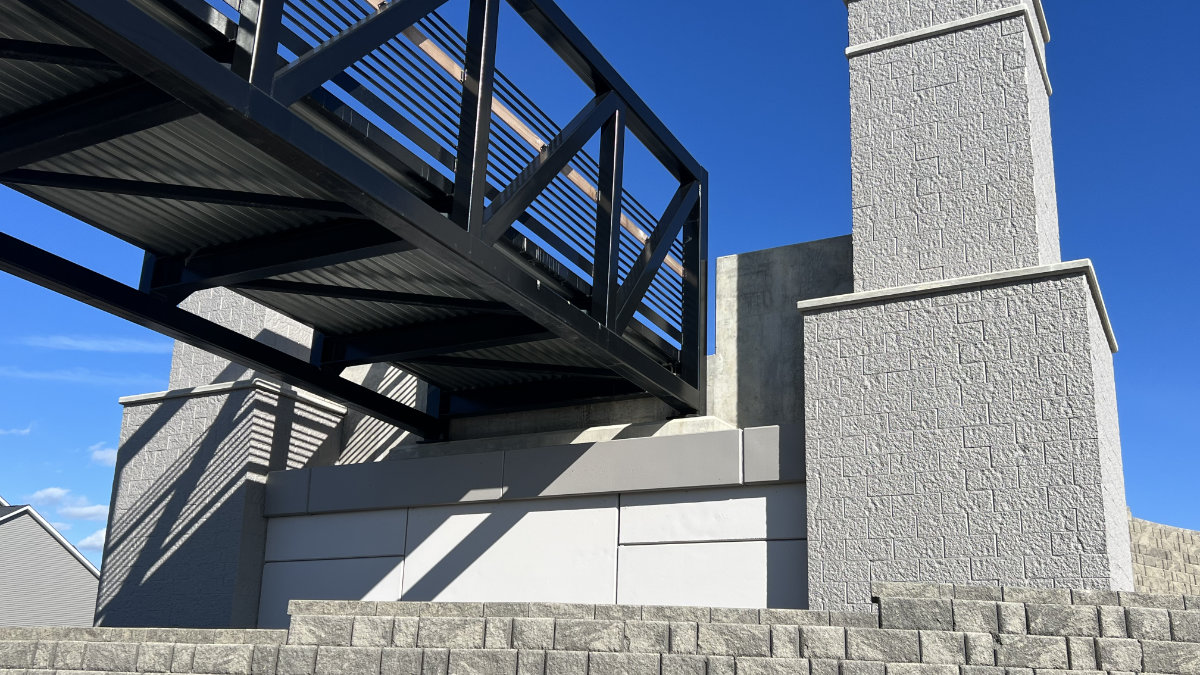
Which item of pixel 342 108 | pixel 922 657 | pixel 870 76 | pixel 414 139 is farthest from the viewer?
pixel 870 76

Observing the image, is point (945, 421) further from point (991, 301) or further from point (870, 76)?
point (870, 76)

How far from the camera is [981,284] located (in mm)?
10875

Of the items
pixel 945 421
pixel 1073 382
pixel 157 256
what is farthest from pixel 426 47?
pixel 1073 382

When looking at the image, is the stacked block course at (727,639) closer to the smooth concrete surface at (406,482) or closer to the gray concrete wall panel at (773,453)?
the gray concrete wall panel at (773,453)

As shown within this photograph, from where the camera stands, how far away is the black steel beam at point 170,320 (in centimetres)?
998

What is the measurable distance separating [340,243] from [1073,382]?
6.85m

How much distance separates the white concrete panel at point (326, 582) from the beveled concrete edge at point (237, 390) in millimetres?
2496

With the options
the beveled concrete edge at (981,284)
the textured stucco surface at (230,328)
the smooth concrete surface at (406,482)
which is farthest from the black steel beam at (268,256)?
the textured stucco surface at (230,328)

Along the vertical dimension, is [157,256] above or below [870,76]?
below

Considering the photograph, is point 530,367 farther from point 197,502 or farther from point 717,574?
point 197,502

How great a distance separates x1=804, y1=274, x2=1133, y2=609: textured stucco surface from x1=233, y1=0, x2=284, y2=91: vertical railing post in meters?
6.43

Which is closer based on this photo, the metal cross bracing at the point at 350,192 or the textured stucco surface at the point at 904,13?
the metal cross bracing at the point at 350,192

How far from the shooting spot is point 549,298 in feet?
35.1

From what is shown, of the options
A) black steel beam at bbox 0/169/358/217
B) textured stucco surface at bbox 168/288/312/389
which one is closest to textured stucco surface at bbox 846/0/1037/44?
black steel beam at bbox 0/169/358/217
